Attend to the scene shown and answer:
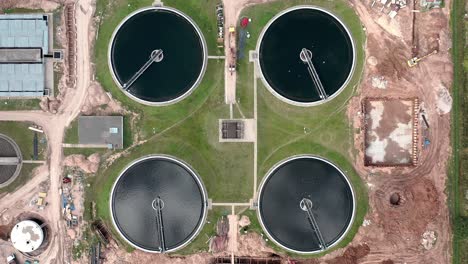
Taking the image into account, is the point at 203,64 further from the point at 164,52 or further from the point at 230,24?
the point at 230,24

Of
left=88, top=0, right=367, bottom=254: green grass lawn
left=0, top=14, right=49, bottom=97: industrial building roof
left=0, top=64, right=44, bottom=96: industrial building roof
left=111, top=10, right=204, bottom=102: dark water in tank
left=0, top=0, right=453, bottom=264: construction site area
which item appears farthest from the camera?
left=0, top=64, right=44, bottom=96: industrial building roof

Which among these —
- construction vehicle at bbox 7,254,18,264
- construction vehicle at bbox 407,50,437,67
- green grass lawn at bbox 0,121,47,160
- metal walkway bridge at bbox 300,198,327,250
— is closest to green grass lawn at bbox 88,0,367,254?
metal walkway bridge at bbox 300,198,327,250

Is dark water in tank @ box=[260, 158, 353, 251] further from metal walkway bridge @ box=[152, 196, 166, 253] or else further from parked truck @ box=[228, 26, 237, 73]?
parked truck @ box=[228, 26, 237, 73]

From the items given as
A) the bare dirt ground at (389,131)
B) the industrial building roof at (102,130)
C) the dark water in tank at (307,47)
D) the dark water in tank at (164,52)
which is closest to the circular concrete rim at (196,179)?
the industrial building roof at (102,130)

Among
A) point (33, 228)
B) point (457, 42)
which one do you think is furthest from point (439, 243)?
point (33, 228)

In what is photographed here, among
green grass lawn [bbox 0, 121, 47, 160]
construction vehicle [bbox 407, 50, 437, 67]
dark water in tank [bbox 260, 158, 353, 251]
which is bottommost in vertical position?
dark water in tank [bbox 260, 158, 353, 251]

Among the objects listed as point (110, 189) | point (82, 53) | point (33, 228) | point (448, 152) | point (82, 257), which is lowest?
point (82, 257)

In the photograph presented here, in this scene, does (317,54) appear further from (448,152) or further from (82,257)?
(82,257)
